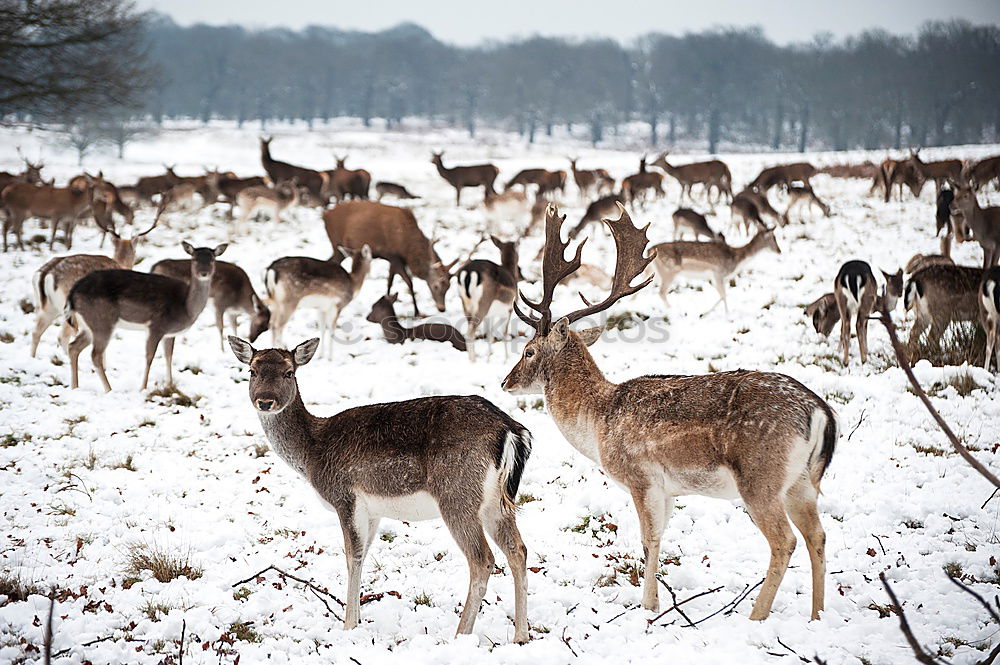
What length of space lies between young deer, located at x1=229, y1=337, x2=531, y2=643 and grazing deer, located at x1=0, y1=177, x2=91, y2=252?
39.4 feet

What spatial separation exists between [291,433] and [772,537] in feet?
8.39

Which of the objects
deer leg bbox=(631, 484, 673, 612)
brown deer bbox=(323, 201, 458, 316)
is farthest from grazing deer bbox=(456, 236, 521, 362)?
deer leg bbox=(631, 484, 673, 612)

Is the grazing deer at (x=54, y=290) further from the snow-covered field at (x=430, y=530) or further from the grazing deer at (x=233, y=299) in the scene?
the grazing deer at (x=233, y=299)

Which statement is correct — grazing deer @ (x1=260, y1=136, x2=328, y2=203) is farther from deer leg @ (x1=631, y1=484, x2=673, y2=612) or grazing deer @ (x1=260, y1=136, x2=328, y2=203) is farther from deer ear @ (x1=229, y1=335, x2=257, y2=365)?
deer leg @ (x1=631, y1=484, x2=673, y2=612)

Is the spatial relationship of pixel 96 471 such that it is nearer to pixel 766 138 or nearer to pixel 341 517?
pixel 341 517

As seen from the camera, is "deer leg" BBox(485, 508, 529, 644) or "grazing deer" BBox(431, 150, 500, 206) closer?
"deer leg" BBox(485, 508, 529, 644)

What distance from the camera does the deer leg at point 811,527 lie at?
11.5 feet

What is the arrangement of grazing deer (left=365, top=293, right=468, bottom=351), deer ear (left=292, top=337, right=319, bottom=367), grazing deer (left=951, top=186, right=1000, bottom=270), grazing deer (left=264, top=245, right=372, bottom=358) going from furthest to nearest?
grazing deer (left=951, top=186, right=1000, bottom=270), grazing deer (left=365, top=293, right=468, bottom=351), grazing deer (left=264, top=245, right=372, bottom=358), deer ear (left=292, top=337, right=319, bottom=367)

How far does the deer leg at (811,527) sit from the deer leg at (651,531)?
0.63 m

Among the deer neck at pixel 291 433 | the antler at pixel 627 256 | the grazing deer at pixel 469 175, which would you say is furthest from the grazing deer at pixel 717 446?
the grazing deer at pixel 469 175

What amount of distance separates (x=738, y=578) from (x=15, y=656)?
3.61m

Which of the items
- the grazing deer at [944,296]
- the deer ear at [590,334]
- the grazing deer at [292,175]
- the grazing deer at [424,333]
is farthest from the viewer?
the grazing deer at [292,175]

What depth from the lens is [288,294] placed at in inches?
341

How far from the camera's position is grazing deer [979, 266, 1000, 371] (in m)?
7.20
